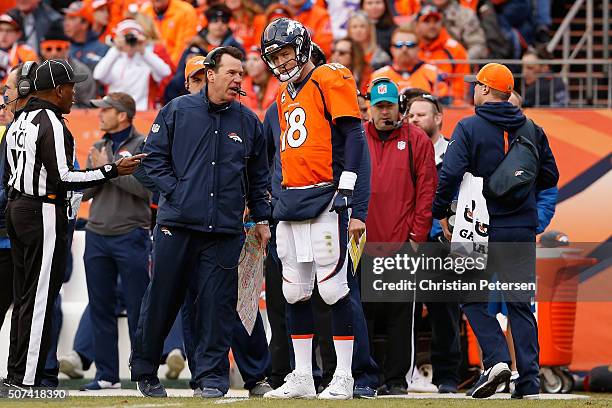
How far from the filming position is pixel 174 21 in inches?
640

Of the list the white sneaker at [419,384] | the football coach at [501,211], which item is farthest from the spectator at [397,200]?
the football coach at [501,211]

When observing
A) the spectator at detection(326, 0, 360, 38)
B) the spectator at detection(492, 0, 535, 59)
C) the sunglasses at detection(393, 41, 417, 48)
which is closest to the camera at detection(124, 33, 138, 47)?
the spectator at detection(326, 0, 360, 38)

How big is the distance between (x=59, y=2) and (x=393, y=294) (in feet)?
30.0

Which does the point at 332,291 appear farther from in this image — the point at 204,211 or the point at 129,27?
the point at 129,27

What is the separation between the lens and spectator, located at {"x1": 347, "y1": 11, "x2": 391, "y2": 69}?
49.4 feet

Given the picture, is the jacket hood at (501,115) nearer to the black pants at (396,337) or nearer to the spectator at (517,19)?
the black pants at (396,337)

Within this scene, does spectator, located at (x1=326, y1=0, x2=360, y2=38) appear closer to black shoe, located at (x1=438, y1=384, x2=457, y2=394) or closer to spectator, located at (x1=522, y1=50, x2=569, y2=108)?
spectator, located at (x1=522, y1=50, x2=569, y2=108)

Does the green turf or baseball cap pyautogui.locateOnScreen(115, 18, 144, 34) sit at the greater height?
baseball cap pyautogui.locateOnScreen(115, 18, 144, 34)

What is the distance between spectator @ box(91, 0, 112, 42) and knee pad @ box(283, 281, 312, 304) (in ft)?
27.5

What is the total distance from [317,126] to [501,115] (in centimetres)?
142

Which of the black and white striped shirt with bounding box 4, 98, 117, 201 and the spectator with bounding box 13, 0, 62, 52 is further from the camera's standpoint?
the spectator with bounding box 13, 0, 62, 52

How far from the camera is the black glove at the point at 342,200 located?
27.9 ft

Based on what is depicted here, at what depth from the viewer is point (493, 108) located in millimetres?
9320

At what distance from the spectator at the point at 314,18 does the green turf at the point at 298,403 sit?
7.79m
